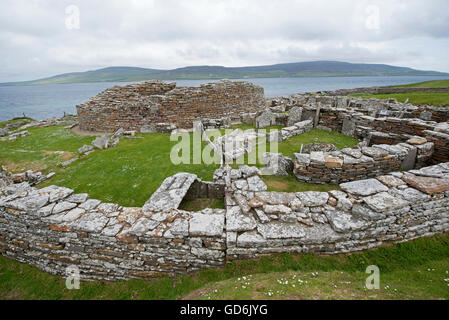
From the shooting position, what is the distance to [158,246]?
495 centimetres

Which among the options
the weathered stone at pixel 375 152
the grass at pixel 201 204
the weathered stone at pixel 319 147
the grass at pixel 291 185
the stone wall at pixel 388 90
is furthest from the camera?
the stone wall at pixel 388 90

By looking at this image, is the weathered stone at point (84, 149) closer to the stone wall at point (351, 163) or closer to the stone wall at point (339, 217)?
the stone wall at point (339, 217)

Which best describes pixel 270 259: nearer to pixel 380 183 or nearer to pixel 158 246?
pixel 158 246

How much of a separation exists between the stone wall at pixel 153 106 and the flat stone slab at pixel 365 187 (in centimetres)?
1330

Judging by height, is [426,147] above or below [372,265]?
above

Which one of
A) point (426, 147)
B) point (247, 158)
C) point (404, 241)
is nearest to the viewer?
point (404, 241)

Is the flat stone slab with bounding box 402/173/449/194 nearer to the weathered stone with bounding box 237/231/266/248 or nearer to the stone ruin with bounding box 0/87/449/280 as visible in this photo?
the stone ruin with bounding box 0/87/449/280

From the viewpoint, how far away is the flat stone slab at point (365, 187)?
566 cm

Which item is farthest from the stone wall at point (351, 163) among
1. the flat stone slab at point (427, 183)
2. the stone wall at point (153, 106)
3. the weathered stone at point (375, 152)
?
Result: the stone wall at point (153, 106)

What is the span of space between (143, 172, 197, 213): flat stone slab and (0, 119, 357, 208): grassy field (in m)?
0.76

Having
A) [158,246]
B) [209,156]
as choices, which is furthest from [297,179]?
[158,246]
